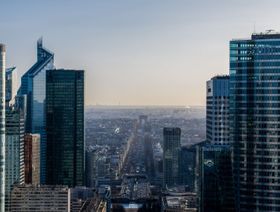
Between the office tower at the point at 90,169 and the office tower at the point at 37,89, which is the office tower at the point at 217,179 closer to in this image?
the office tower at the point at 37,89

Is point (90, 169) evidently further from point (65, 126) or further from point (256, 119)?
point (256, 119)

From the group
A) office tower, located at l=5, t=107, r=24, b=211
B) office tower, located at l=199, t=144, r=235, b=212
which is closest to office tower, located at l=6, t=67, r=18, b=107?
office tower, located at l=5, t=107, r=24, b=211

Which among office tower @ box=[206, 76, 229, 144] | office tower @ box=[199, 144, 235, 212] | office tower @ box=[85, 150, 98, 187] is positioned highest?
office tower @ box=[206, 76, 229, 144]

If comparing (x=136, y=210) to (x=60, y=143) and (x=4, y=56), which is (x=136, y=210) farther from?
(x=4, y=56)

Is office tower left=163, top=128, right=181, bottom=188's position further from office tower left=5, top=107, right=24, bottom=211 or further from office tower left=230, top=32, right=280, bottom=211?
office tower left=230, top=32, right=280, bottom=211

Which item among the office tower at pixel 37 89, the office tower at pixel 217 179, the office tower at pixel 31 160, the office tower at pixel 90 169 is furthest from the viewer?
the office tower at pixel 90 169

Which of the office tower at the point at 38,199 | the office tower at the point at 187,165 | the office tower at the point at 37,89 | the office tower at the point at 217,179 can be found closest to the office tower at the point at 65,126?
the office tower at the point at 37,89
